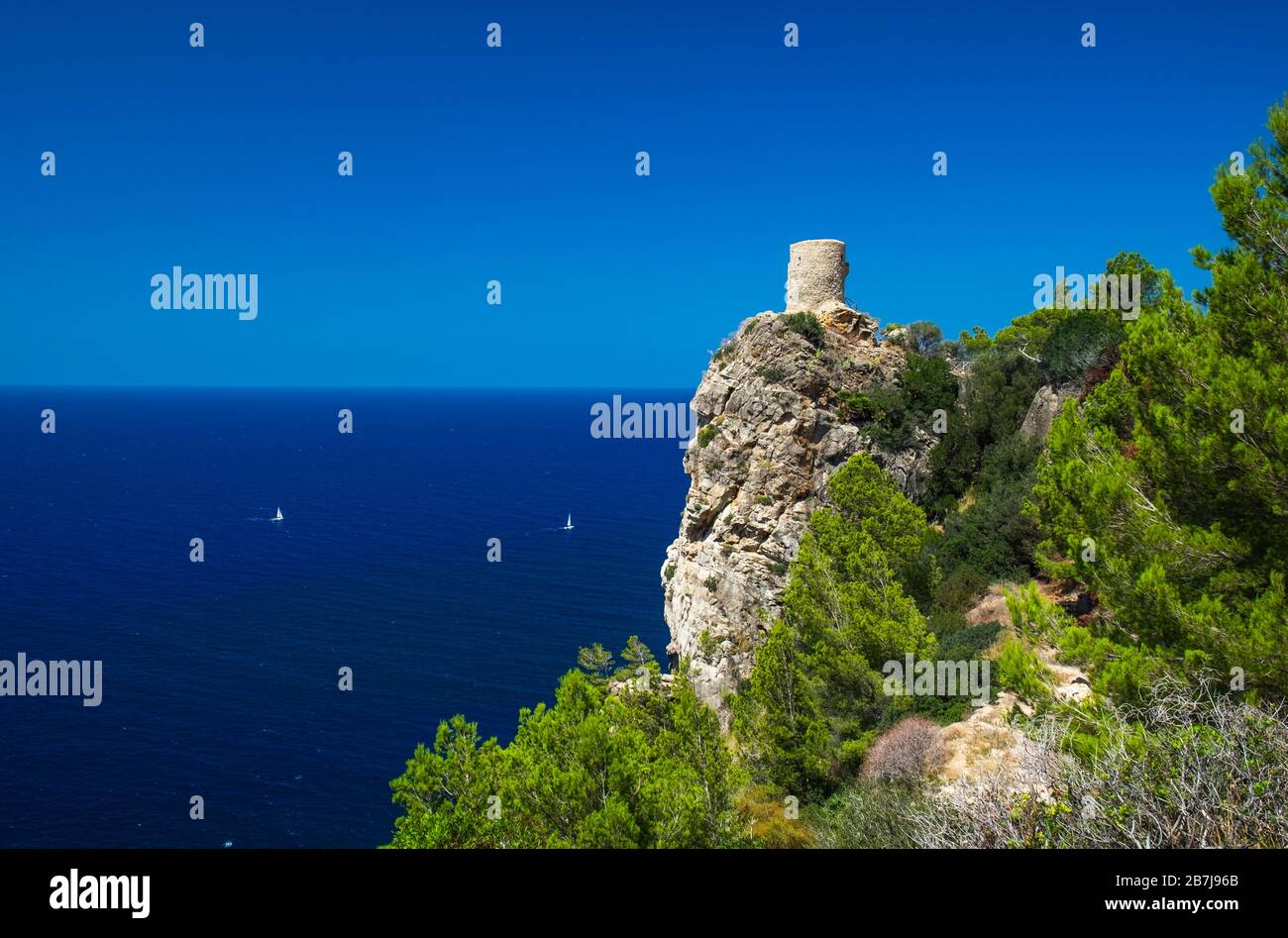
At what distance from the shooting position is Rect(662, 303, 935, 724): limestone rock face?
3045 centimetres

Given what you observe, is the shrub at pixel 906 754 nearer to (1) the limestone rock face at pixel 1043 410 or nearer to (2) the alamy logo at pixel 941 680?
(2) the alamy logo at pixel 941 680

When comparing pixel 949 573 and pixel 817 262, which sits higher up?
pixel 817 262

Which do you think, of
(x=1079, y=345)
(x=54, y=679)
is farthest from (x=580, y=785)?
(x=54, y=679)

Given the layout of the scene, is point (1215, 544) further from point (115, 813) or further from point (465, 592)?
point (465, 592)

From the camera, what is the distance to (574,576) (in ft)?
217

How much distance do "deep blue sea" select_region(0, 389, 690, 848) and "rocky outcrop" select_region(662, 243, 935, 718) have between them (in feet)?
49.8

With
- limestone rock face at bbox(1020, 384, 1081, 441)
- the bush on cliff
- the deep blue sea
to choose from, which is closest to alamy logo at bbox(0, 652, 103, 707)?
the deep blue sea

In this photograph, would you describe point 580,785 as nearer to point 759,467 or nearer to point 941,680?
point 941,680

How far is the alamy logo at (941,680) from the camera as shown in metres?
18.3
